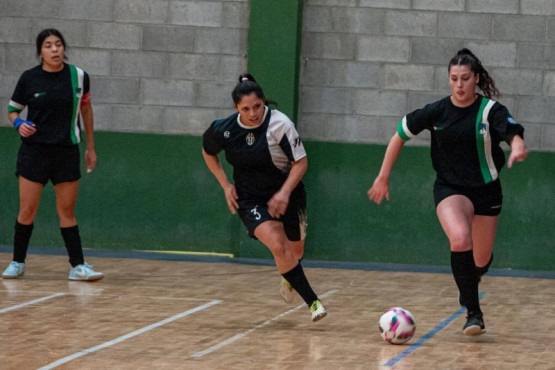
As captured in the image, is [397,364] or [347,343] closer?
[397,364]

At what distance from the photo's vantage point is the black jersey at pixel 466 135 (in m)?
7.51

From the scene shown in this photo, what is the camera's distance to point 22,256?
32.9ft

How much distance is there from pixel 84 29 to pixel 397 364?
6868 mm

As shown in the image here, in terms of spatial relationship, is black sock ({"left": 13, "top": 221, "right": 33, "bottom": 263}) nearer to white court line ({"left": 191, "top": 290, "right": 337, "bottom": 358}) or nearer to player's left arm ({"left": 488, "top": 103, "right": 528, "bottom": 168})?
white court line ({"left": 191, "top": 290, "right": 337, "bottom": 358})

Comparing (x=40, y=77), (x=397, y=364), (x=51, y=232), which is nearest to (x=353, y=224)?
(x=51, y=232)

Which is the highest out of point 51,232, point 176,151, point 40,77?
point 40,77

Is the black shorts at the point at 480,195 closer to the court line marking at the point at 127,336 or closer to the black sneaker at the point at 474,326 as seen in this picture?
the black sneaker at the point at 474,326

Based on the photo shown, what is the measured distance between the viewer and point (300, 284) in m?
7.68

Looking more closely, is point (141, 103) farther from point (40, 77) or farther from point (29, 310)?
point (29, 310)

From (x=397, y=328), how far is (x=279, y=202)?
44.4 inches

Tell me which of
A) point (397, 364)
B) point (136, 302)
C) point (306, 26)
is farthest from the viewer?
point (306, 26)


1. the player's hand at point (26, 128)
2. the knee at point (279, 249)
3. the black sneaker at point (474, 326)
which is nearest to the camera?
the black sneaker at point (474, 326)

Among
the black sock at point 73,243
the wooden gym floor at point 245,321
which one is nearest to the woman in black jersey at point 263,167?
the wooden gym floor at point 245,321

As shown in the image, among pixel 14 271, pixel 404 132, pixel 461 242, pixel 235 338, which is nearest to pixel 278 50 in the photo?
pixel 14 271
